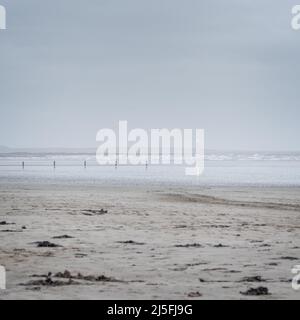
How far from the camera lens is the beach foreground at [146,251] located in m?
9.80

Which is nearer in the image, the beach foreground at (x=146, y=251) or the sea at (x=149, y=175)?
the beach foreground at (x=146, y=251)

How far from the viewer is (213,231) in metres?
17.7

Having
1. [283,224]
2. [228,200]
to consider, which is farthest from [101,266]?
[228,200]

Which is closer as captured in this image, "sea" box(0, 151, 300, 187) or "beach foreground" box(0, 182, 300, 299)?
"beach foreground" box(0, 182, 300, 299)

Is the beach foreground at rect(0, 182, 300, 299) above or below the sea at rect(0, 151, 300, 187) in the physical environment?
below

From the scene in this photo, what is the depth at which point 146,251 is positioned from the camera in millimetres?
13727

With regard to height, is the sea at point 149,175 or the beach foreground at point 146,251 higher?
the sea at point 149,175

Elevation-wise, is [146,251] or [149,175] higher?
[149,175]

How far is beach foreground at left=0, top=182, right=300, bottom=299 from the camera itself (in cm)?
980

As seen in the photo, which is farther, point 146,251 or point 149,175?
point 149,175
